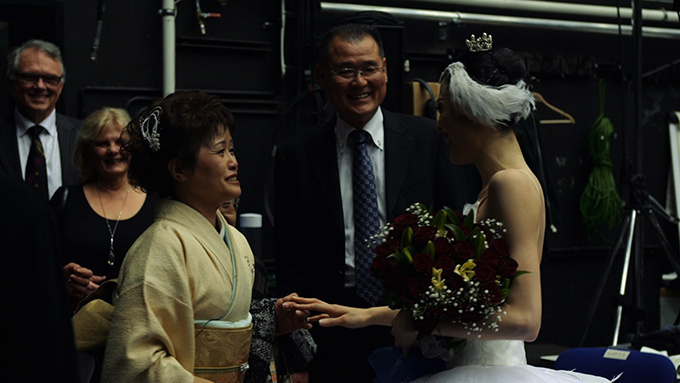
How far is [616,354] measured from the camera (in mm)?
2955

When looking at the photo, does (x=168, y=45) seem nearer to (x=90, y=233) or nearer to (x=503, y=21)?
(x=90, y=233)

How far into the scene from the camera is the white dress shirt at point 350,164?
2.97 meters

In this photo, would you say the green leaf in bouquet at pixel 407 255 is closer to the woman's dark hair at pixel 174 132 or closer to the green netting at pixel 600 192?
the woman's dark hair at pixel 174 132

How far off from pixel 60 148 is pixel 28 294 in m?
3.19

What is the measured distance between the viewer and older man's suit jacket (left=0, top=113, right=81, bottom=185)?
12.9 ft

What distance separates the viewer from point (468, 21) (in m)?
5.65

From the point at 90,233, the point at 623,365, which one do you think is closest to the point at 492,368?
the point at 623,365

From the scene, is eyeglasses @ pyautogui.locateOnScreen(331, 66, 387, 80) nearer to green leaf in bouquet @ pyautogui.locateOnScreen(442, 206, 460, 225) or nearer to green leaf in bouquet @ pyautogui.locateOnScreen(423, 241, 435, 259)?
green leaf in bouquet @ pyautogui.locateOnScreen(442, 206, 460, 225)

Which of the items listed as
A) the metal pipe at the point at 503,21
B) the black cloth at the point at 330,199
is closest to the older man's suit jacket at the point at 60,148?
the black cloth at the point at 330,199

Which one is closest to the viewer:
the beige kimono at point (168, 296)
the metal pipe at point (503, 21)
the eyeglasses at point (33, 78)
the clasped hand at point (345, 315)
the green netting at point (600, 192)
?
the beige kimono at point (168, 296)

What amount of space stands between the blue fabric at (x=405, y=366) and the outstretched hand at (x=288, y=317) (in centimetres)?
23

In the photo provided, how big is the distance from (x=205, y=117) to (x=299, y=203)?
0.91 metres

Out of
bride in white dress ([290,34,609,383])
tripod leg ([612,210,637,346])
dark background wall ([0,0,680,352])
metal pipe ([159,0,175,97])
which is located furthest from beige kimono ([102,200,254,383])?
metal pipe ([159,0,175,97])

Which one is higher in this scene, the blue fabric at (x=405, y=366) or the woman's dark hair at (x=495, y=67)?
the woman's dark hair at (x=495, y=67)
